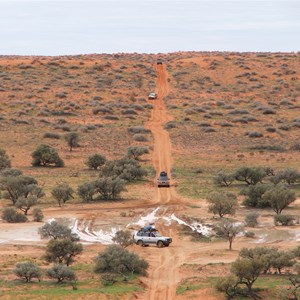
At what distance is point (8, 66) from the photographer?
114 m

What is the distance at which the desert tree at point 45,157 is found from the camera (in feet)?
197

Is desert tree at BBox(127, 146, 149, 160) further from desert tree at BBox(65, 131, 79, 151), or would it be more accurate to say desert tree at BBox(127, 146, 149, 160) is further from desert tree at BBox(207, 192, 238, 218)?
desert tree at BBox(207, 192, 238, 218)

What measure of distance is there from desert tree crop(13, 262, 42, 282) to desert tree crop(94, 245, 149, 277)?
2.57m

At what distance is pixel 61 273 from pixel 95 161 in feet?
103

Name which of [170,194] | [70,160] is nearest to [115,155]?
[70,160]

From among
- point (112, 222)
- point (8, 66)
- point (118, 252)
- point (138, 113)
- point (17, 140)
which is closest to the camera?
point (118, 252)

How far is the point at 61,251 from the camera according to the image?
30172mm

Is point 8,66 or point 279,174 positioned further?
point 8,66

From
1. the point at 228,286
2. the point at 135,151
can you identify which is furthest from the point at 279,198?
the point at 135,151

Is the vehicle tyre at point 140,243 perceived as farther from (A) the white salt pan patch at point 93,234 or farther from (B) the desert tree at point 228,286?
(B) the desert tree at point 228,286

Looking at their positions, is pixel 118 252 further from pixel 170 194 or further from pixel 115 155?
pixel 115 155

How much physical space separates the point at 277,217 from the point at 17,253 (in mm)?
14307

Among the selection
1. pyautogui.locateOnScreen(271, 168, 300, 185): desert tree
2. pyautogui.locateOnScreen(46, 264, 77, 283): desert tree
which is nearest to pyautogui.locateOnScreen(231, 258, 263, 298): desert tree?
pyautogui.locateOnScreen(46, 264, 77, 283): desert tree

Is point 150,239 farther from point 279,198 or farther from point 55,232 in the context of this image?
point 279,198
